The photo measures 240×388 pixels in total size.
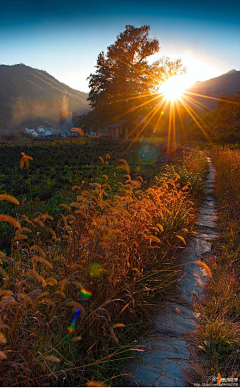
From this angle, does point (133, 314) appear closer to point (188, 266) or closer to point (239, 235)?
point (188, 266)

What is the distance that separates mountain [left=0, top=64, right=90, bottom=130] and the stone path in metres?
90.4

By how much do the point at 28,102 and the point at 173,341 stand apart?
114 metres

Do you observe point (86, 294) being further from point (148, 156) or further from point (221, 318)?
point (148, 156)

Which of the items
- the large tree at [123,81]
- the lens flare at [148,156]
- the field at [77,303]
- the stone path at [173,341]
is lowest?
the stone path at [173,341]

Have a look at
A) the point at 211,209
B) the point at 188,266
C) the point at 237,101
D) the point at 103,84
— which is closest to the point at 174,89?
the point at 103,84

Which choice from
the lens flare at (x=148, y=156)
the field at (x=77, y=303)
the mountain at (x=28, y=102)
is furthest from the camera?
the mountain at (x=28, y=102)

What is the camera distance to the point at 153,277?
2881 mm

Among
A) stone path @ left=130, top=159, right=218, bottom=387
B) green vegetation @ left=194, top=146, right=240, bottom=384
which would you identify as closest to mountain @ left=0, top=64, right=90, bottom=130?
green vegetation @ left=194, top=146, right=240, bottom=384

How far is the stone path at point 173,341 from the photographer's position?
189cm

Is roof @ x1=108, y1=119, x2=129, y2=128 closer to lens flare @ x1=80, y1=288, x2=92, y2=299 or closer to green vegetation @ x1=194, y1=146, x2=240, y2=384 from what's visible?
green vegetation @ x1=194, y1=146, x2=240, y2=384

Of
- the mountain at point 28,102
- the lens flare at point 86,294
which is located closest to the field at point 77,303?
the lens flare at point 86,294

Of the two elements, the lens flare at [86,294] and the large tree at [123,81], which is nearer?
the lens flare at [86,294]

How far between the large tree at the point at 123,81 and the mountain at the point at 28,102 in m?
58.8

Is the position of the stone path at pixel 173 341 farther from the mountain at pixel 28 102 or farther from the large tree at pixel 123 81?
the mountain at pixel 28 102
